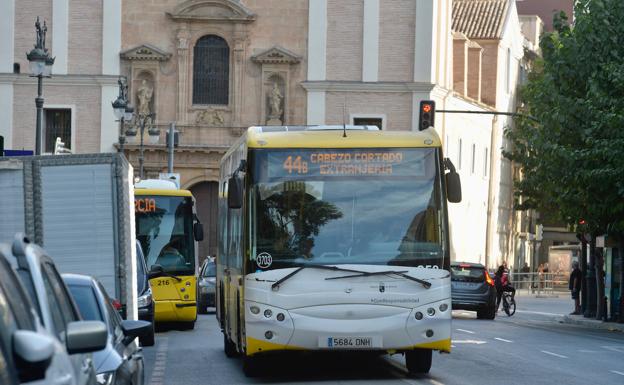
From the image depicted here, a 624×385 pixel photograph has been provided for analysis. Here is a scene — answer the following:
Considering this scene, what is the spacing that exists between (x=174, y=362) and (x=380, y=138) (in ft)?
16.7

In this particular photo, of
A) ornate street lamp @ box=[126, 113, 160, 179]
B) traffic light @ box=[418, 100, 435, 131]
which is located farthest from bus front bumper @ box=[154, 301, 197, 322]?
ornate street lamp @ box=[126, 113, 160, 179]

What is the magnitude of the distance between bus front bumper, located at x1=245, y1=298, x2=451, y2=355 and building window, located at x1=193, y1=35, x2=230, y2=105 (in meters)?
50.3

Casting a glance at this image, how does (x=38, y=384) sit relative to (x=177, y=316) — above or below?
above

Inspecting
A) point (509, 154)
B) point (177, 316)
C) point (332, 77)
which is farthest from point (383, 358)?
point (509, 154)

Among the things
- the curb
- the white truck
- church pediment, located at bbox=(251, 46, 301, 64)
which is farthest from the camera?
church pediment, located at bbox=(251, 46, 301, 64)

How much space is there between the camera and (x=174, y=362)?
2159cm

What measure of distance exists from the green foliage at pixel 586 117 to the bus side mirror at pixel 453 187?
17794 mm

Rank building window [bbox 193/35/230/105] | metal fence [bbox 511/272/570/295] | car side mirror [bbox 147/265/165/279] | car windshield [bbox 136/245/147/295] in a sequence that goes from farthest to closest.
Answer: metal fence [bbox 511/272/570/295], building window [bbox 193/35/230/105], car side mirror [bbox 147/265/165/279], car windshield [bbox 136/245/147/295]

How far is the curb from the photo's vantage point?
1538 inches

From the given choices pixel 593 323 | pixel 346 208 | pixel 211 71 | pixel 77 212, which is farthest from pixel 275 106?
pixel 346 208

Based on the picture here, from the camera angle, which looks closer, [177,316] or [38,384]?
[38,384]

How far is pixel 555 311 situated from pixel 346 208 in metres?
36.7

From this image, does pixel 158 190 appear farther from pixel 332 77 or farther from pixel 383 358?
pixel 332 77

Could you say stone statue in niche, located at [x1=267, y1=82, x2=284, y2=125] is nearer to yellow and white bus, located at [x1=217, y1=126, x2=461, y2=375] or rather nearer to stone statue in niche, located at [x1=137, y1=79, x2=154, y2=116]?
stone statue in niche, located at [x1=137, y1=79, x2=154, y2=116]
